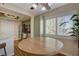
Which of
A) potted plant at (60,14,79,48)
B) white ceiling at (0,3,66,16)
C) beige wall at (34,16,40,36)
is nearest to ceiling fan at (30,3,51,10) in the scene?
white ceiling at (0,3,66,16)

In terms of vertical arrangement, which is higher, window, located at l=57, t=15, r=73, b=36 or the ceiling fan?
the ceiling fan

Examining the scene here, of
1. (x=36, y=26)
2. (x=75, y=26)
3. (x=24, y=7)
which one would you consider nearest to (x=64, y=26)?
(x=75, y=26)

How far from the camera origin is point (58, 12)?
53.0 inches

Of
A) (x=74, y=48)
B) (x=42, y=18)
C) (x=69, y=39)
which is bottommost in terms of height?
(x=74, y=48)

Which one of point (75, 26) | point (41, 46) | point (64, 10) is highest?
point (64, 10)

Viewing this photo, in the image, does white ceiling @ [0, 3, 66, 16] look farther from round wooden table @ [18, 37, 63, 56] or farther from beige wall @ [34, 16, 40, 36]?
round wooden table @ [18, 37, 63, 56]

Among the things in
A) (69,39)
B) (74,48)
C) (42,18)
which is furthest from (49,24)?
(74,48)

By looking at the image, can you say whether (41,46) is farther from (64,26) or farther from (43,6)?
→ (43,6)

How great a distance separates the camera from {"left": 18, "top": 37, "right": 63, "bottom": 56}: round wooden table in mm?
1274

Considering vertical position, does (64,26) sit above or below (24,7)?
below

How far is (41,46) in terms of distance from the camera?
4.46 ft

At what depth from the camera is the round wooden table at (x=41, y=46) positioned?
4.18 feet

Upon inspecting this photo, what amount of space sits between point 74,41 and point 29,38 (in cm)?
63

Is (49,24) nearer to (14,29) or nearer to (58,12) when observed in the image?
(58,12)
